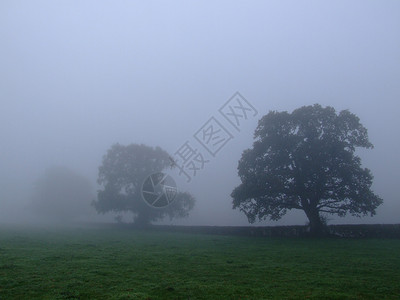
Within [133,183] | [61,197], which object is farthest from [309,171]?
[61,197]

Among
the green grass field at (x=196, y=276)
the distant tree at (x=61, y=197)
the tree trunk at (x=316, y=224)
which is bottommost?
the green grass field at (x=196, y=276)

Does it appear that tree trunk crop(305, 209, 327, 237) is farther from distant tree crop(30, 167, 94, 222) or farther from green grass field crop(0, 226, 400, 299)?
distant tree crop(30, 167, 94, 222)

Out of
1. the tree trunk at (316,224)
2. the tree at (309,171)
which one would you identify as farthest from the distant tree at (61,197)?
the tree trunk at (316,224)

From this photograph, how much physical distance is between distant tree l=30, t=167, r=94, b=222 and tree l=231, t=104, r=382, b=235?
200ft

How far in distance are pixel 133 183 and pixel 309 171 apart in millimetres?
37146

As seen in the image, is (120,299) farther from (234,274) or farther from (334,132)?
(334,132)

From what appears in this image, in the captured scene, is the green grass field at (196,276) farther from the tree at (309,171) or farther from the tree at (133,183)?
the tree at (133,183)

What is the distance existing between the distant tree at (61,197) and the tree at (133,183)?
85.0 ft

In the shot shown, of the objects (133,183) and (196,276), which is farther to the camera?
(133,183)

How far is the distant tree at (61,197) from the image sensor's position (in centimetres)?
8619

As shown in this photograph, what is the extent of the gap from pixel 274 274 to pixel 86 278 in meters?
8.44

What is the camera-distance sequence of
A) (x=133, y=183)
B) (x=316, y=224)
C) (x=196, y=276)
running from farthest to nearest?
1. (x=133, y=183)
2. (x=316, y=224)
3. (x=196, y=276)

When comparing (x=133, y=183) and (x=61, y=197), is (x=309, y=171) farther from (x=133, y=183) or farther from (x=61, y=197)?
(x=61, y=197)

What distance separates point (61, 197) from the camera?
86562mm
